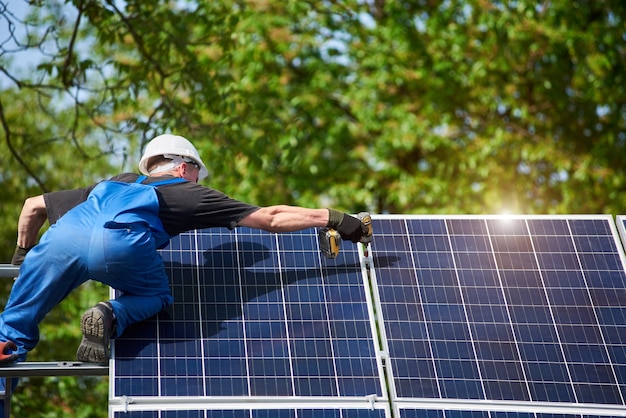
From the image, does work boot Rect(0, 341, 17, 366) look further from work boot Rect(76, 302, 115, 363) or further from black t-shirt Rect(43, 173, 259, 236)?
black t-shirt Rect(43, 173, 259, 236)

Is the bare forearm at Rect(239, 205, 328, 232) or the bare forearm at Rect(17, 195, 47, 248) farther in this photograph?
the bare forearm at Rect(17, 195, 47, 248)

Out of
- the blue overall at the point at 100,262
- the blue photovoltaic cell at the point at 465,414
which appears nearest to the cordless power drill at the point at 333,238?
the blue overall at the point at 100,262

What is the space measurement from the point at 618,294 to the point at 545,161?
12345 mm

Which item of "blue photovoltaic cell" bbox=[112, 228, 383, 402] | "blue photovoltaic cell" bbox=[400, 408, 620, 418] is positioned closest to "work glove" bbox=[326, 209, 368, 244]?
"blue photovoltaic cell" bbox=[112, 228, 383, 402]

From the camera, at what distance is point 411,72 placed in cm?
1802

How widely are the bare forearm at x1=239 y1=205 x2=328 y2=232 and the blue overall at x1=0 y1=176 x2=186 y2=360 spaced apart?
0.65 m

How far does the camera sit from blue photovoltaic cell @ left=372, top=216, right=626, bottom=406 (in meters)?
6.32

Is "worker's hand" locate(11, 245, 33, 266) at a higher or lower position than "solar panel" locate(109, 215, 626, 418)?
higher

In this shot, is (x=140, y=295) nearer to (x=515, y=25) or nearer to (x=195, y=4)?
(x=195, y=4)

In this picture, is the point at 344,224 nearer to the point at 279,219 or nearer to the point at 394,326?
the point at 279,219

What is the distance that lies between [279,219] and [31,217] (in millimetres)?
1848

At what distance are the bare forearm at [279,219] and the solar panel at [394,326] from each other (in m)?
Result: 0.47

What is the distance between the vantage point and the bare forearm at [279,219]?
6500mm

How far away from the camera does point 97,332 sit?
5828 millimetres
